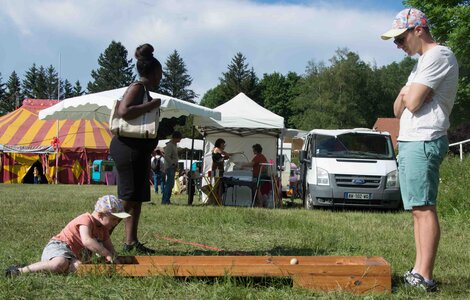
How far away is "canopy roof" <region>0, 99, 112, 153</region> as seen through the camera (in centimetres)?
2845

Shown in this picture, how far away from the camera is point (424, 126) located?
3734mm

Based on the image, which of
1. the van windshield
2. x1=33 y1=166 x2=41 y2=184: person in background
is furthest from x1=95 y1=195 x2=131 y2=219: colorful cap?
x1=33 y1=166 x2=41 y2=184: person in background

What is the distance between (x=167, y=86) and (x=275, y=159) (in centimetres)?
9412

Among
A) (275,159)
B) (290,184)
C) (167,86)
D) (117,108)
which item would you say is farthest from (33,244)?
(167,86)

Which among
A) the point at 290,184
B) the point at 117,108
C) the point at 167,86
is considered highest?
the point at 167,86

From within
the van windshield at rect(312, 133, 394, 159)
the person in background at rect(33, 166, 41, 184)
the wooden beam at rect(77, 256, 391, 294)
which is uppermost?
the van windshield at rect(312, 133, 394, 159)

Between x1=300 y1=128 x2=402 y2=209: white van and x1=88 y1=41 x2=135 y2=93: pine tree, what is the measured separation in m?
89.8

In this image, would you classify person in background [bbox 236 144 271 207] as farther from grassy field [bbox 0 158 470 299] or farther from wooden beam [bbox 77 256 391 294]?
wooden beam [bbox 77 256 391 294]

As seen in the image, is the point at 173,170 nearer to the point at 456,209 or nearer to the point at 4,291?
the point at 456,209

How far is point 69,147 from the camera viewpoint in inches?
1130

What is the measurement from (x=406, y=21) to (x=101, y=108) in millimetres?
10604

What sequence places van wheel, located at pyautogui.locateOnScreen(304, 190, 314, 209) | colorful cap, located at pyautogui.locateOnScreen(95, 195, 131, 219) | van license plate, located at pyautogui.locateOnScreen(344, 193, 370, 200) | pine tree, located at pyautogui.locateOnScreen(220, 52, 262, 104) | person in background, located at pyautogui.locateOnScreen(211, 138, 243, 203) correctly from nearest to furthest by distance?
1. colorful cap, located at pyautogui.locateOnScreen(95, 195, 131, 219)
2. van license plate, located at pyautogui.locateOnScreen(344, 193, 370, 200)
3. van wheel, located at pyautogui.locateOnScreen(304, 190, 314, 209)
4. person in background, located at pyautogui.locateOnScreen(211, 138, 243, 203)
5. pine tree, located at pyautogui.locateOnScreen(220, 52, 262, 104)

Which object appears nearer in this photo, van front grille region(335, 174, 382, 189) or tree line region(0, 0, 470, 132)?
van front grille region(335, 174, 382, 189)

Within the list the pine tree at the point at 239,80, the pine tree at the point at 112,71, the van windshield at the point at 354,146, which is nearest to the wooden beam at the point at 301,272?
the van windshield at the point at 354,146
